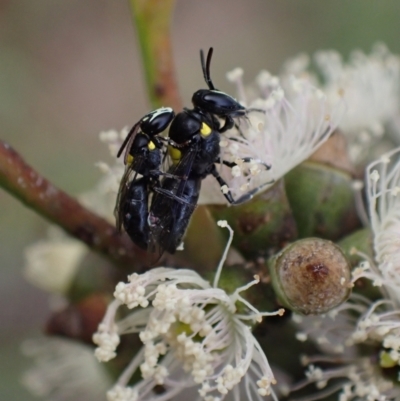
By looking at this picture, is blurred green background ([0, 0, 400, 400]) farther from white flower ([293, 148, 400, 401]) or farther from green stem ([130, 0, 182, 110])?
white flower ([293, 148, 400, 401])

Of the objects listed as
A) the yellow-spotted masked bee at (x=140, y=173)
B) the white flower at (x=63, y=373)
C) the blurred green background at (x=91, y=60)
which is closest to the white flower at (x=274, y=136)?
the yellow-spotted masked bee at (x=140, y=173)

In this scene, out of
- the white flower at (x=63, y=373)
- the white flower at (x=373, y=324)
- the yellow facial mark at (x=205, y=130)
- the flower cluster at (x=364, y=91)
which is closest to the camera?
the white flower at (x=373, y=324)

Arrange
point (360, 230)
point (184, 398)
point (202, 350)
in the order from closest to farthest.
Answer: point (202, 350)
point (360, 230)
point (184, 398)

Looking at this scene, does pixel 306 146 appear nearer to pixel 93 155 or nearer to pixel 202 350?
pixel 202 350

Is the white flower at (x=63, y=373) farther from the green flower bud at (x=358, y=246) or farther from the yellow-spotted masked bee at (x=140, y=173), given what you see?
the green flower bud at (x=358, y=246)

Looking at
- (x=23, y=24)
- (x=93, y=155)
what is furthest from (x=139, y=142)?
(x=23, y=24)

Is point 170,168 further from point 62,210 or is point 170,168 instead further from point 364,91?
point 364,91

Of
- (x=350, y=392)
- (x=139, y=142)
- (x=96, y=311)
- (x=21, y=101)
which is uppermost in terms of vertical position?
(x=21, y=101)
